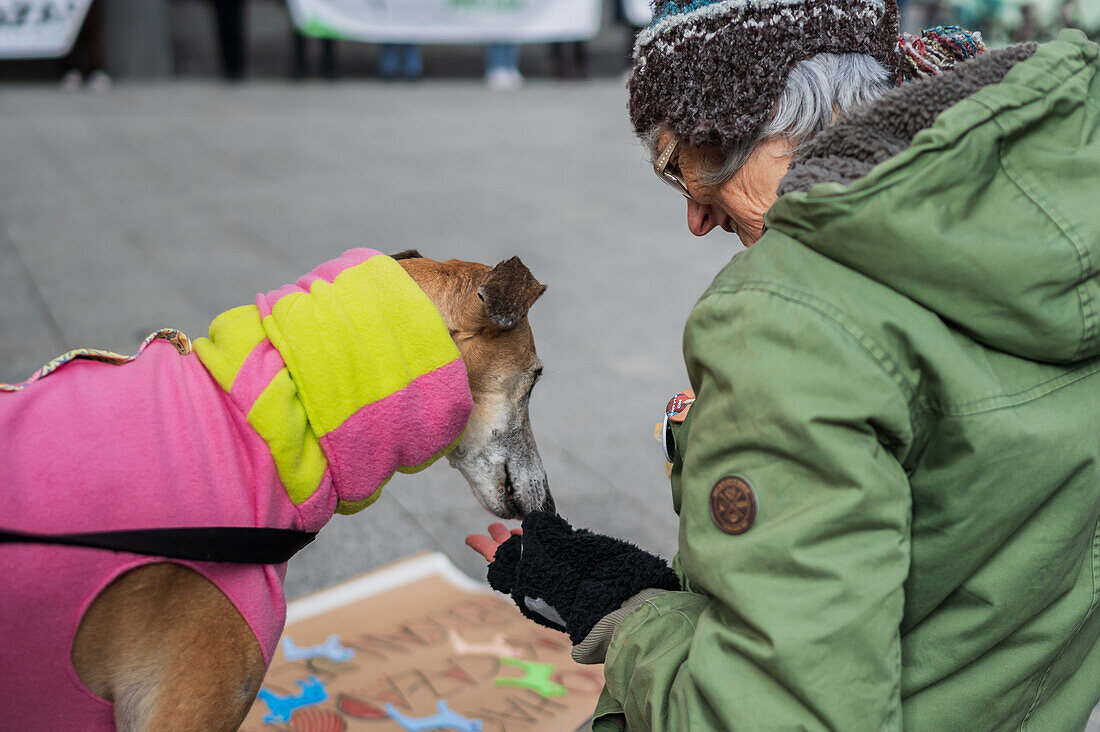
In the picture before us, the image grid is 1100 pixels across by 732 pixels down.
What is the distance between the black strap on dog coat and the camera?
5.24 ft

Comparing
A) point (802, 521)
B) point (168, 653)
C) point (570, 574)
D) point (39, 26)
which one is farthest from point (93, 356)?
point (39, 26)

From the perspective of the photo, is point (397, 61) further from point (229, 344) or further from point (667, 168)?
point (667, 168)

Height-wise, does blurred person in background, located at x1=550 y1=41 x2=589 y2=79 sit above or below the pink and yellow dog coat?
below

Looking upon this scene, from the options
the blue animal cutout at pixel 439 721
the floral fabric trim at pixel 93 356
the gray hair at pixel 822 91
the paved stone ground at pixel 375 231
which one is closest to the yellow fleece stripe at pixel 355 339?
the floral fabric trim at pixel 93 356

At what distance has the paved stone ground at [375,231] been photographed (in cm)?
417

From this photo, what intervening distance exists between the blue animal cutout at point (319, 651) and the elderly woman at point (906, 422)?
1956 millimetres

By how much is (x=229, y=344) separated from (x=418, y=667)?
1.51 meters

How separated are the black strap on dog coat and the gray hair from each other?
3.56 feet

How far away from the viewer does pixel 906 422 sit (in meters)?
1.08

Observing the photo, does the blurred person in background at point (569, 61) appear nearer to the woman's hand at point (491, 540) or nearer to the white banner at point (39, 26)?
the white banner at point (39, 26)

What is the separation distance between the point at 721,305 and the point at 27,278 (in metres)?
5.43

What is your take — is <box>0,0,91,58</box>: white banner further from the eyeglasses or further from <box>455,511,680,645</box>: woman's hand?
<box>455,511,680,645</box>: woman's hand

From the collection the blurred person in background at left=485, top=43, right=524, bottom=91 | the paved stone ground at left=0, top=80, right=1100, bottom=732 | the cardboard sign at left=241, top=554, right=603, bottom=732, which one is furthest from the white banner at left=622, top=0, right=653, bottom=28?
the cardboard sign at left=241, top=554, right=603, bottom=732

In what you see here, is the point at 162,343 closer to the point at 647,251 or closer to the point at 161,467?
the point at 161,467
